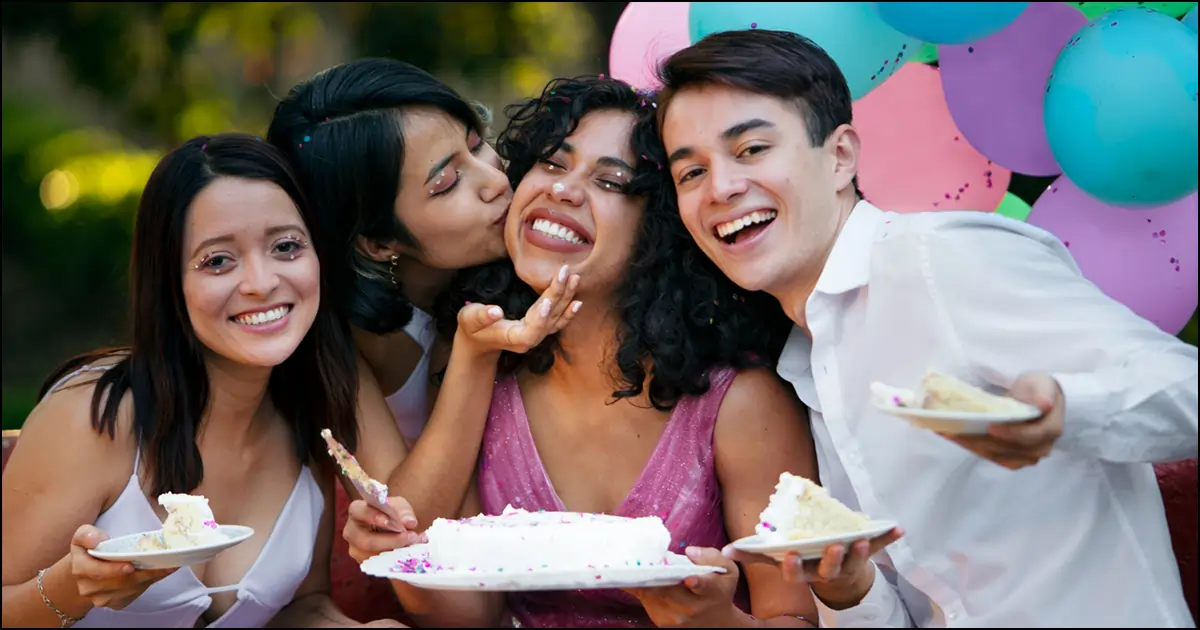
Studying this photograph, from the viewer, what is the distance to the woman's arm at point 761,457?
290 centimetres

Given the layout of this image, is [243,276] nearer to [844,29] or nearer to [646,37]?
[646,37]

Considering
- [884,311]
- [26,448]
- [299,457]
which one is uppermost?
[884,311]

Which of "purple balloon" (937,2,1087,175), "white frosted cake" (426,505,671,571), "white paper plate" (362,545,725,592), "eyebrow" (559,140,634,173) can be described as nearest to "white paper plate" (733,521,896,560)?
"white paper plate" (362,545,725,592)

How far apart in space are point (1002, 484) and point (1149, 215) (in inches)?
34.0

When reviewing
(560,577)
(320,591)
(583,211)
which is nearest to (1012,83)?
(583,211)

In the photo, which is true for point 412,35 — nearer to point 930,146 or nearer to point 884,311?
point 930,146

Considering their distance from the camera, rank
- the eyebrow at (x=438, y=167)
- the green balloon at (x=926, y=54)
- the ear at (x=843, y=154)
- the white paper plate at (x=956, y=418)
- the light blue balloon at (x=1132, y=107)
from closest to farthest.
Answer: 1. the white paper plate at (x=956, y=418)
2. the light blue balloon at (x=1132, y=107)
3. the ear at (x=843, y=154)
4. the eyebrow at (x=438, y=167)
5. the green balloon at (x=926, y=54)

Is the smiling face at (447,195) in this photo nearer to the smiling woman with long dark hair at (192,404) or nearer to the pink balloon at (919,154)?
the smiling woman with long dark hair at (192,404)

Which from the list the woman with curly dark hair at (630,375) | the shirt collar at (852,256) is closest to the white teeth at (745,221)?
the shirt collar at (852,256)

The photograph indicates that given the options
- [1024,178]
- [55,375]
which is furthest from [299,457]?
[1024,178]

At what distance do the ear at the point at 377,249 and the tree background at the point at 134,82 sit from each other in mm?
4890

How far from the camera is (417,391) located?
3.56 m

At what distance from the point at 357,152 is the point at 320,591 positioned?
1.22 meters

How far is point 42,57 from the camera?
8.59 metres
